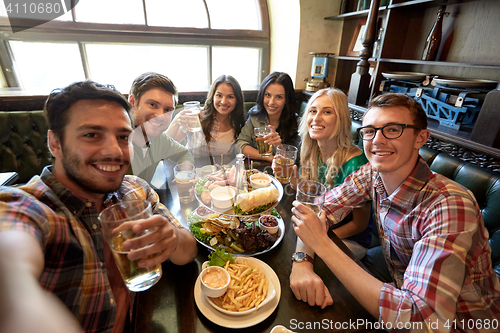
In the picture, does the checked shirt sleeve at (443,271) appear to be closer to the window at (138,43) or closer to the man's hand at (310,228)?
the man's hand at (310,228)

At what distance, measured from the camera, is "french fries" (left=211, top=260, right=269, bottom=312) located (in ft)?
3.01

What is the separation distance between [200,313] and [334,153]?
153cm

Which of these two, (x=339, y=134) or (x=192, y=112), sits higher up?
(x=192, y=112)

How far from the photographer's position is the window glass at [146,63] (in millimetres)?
3961

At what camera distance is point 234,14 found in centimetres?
436

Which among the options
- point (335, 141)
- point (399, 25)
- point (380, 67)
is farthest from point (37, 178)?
point (399, 25)

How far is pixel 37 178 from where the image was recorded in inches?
37.7

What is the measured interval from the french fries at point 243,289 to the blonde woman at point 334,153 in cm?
93

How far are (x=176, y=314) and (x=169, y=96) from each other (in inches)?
67.2

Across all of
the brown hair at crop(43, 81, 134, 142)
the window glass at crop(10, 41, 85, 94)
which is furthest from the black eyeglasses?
the window glass at crop(10, 41, 85, 94)

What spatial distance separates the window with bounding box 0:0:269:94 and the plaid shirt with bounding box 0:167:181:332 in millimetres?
3282

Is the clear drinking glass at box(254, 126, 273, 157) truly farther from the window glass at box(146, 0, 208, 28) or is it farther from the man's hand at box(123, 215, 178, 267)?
the window glass at box(146, 0, 208, 28)

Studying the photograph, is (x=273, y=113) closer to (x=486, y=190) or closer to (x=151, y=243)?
(x=486, y=190)

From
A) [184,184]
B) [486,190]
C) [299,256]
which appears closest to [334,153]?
[486,190]
